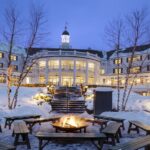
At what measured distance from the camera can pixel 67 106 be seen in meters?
29.6

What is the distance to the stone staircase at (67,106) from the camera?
28.7 m

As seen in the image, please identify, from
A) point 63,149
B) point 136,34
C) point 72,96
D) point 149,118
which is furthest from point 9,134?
point 72,96

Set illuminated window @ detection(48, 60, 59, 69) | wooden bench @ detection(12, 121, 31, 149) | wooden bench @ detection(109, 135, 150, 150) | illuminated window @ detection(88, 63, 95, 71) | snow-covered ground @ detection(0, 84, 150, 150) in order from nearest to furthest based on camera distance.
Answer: wooden bench @ detection(109, 135, 150, 150)
wooden bench @ detection(12, 121, 31, 149)
snow-covered ground @ detection(0, 84, 150, 150)
illuminated window @ detection(48, 60, 59, 69)
illuminated window @ detection(88, 63, 95, 71)

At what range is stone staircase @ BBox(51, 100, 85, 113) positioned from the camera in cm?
2874

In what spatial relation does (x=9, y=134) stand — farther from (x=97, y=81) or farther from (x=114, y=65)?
(x=114, y=65)

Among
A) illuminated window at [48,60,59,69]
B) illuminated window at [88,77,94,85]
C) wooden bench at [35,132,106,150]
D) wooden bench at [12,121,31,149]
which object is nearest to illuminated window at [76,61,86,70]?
illuminated window at [88,77,94,85]

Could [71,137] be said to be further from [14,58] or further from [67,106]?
[14,58]

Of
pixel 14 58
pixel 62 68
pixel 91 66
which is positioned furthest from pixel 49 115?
pixel 14 58

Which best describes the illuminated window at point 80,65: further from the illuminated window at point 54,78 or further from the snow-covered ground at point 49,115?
the snow-covered ground at point 49,115

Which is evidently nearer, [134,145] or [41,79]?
[134,145]

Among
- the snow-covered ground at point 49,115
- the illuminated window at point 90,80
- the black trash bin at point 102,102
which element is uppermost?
the illuminated window at point 90,80

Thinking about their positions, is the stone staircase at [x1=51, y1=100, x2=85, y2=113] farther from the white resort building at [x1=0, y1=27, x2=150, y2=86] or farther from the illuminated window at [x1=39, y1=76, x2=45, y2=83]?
the illuminated window at [x1=39, y1=76, x2=45, y2=83]

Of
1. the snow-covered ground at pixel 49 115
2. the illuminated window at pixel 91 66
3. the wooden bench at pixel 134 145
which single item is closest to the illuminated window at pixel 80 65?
the illuminated window at pixel 91 66

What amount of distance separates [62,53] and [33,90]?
18866 mm
